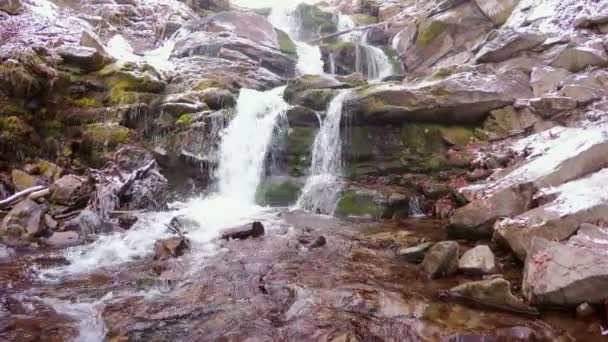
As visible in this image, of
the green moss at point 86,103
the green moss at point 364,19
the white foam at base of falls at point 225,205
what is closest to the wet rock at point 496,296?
the white foam at base of falls at point 225,205

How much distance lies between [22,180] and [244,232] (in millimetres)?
5397

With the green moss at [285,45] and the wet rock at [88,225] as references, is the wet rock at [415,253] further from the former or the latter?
the green moss at [285,45]

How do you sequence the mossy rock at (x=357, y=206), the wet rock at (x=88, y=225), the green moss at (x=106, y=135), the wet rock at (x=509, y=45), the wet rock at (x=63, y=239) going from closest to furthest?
the wet rock at (x=63, y=239), the wet rock at (x=88, y=225), the mossy rock at (x=357, y=206), the green moss at (x=106, y=135), the wet rock at (x=509, y=45)

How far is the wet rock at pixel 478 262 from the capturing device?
237 inches

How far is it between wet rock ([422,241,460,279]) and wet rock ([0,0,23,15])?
51.6ft

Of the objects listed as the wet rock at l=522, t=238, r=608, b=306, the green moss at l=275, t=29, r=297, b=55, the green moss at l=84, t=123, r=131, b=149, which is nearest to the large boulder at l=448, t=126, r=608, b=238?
the wet rock at l=522, t=238, r=608, b=306

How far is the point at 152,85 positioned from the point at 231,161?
12.5 ft

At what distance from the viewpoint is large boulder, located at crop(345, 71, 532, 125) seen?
36.6 feet

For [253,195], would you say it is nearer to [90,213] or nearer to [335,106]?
[335,106]

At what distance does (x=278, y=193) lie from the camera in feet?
38.0

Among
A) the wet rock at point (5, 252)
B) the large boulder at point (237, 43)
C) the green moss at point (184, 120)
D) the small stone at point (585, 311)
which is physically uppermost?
the large boulder at point (237, 43)

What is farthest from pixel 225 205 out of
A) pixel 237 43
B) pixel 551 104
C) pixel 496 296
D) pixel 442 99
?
pixel 237 43

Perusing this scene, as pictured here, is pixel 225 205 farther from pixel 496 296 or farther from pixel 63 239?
pixel 496 296

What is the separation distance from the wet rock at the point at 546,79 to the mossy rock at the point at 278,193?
6516mm
